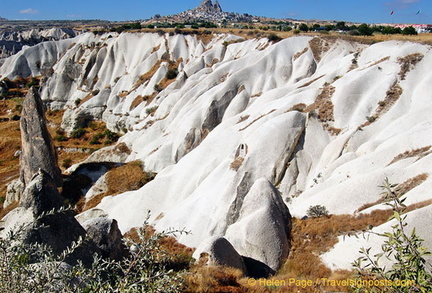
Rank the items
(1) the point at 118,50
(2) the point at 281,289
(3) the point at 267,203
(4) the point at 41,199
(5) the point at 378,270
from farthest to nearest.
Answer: (1) the point at 118,50 → (3) the point at 267,203 → (4) the point at 41,199 → (2) the point at 281,289 → (5) the point at 378,270

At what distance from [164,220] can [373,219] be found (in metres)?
14.2

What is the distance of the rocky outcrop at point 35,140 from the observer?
29781 millimetres

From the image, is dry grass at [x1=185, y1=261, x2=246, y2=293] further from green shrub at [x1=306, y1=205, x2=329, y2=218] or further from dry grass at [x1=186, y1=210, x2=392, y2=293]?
green shrub at [x1=306, y1=205, x2=329, y2=218]

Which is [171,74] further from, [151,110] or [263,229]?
[263,229]

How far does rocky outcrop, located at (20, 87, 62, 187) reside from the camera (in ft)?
97.7

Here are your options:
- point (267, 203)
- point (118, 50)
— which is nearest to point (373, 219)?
point (267, 203)

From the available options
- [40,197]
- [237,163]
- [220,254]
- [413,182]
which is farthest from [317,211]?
[40,197]

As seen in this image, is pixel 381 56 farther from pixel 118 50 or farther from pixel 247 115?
pixel 118 50

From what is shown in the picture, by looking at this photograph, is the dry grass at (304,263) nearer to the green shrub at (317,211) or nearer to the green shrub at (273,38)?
the green shrub at (317,211)

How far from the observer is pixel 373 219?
45.0 feet

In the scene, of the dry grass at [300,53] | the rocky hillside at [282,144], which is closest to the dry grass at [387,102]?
the rocky hillside at [282,144]

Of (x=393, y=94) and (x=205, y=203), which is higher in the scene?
(x=393, y=94)

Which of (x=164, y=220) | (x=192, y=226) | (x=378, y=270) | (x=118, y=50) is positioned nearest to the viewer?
(x=378, y=270)

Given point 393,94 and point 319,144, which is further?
point 393,94
